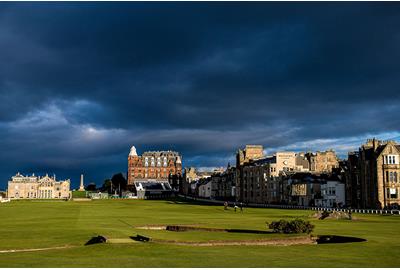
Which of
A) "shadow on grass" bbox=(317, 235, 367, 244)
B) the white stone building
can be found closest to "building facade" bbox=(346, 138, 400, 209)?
the white stone building

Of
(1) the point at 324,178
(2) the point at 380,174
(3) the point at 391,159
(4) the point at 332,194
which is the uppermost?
(3) the point at 391,159

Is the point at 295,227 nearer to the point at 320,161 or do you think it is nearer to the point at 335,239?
the point at 335,239

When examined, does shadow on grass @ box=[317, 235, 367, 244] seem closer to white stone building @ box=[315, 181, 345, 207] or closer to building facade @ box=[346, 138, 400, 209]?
building facade @ box=[346, 138, 400, 209]

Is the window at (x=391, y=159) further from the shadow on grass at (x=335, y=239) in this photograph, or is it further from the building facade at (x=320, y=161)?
the shadow on grass at (x=335, y=239)

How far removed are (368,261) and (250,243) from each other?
11.1 meters

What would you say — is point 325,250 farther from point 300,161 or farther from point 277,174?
point 300,161

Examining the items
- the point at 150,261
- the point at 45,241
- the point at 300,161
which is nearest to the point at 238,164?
the point at 300,161

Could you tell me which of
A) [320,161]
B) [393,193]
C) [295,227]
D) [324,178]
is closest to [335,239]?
[295,227]

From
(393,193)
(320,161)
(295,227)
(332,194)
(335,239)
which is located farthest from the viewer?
(320,161)

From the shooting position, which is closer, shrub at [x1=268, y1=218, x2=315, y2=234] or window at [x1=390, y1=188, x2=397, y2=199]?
shrub at [x1=268, y1=218, x2=315, y2=234]

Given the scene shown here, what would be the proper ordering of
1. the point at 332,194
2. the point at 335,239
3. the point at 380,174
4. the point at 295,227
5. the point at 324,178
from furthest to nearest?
the point at 324,178 → the point at 332,194 → the point at 380,174 → the point at 295,227 → the point at 335,239

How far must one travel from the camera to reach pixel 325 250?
3206cm

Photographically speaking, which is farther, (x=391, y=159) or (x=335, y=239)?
(x=391, y=159)

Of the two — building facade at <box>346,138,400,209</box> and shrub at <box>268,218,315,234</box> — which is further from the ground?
building facade at <box>346,138,400,209</box>
